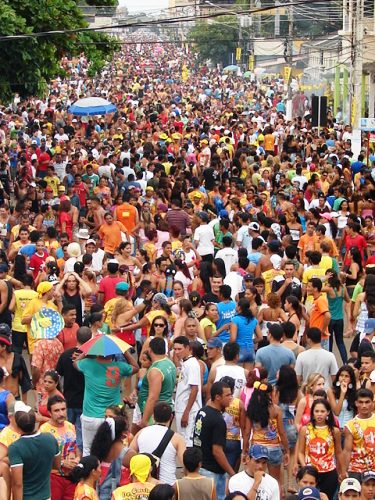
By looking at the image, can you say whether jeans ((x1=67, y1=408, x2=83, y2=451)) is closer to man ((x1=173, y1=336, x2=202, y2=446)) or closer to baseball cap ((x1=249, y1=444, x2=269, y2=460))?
man ((x1=173, y1=336, x2=202, y2=446))

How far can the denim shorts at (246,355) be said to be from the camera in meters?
13.8

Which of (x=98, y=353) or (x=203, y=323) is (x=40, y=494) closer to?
(x=98, y=353)

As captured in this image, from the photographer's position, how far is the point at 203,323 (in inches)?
564

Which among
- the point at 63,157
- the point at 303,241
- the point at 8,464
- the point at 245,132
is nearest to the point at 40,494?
the point at 8,464

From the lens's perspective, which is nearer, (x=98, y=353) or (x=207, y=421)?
(x=207, y=421)

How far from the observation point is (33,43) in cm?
2420

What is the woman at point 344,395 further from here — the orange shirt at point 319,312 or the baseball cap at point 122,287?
the baseball cap at point 122,287

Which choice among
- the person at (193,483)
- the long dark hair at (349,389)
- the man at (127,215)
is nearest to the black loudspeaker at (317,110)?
the man at (127,215)

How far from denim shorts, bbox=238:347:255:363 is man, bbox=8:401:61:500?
12.4 feet

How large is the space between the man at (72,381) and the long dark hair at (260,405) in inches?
77.0

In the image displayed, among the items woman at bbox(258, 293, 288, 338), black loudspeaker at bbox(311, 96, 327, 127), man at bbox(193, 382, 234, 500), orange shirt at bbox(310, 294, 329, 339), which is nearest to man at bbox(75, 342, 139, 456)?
man at bbox(193, 382, 234, 500)

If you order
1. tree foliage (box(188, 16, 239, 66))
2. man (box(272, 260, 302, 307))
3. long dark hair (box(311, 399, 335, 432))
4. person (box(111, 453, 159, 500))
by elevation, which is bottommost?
tree foliage (box(188, 16, 239, 66))

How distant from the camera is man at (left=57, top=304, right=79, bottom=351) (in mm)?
13703

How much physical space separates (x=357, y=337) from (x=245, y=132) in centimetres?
2466
